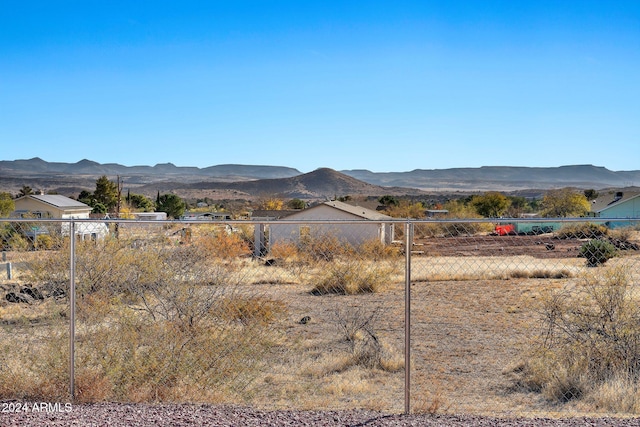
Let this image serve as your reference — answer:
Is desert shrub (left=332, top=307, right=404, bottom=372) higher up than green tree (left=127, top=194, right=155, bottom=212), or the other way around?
green tree (left=127, top=194, right=155, bottom=212)

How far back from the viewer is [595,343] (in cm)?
850

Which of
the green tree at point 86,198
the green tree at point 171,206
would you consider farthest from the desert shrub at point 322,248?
the green tree at point 171,206

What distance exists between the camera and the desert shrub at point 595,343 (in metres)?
8.26

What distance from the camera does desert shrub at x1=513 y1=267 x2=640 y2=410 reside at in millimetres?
8258

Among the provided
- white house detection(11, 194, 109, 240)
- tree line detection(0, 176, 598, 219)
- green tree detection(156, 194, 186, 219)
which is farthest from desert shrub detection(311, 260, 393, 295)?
green tree detection(156, 194, 186, 219)

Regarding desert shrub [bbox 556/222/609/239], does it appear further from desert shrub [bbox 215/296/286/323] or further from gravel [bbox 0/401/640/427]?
desert shrub [bbox 215/296/286/323]

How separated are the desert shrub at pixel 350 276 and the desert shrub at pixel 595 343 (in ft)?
9.20

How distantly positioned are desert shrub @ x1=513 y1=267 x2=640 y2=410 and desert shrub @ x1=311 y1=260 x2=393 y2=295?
9.20 feet

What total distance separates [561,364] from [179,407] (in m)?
5.38

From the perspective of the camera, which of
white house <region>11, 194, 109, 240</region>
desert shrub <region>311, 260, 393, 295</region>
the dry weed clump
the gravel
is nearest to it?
the gravel

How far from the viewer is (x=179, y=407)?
629 cm

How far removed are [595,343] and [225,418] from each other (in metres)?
5.05

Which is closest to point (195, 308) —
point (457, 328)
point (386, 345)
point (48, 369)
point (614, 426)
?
point (48, 369)

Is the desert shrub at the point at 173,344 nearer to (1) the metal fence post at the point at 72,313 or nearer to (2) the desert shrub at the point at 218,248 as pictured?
(1) the metal fence post at the point at 72,313
